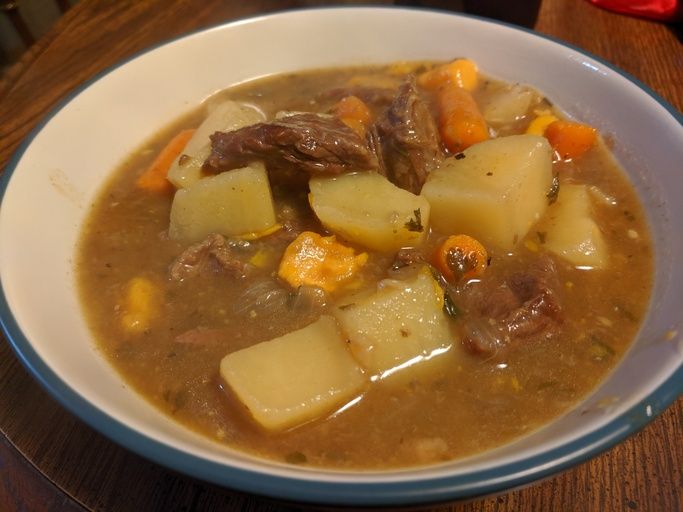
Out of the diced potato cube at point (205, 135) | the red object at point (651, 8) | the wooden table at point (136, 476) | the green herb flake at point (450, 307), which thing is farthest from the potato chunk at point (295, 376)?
the red object at point (651, 8)

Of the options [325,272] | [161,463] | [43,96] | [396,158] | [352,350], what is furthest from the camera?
[43,96]

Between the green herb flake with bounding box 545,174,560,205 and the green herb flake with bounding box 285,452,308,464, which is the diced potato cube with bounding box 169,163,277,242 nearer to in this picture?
the green herb flake with bounding box 285,452,308,464

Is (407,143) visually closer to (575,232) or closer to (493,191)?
(493,191)

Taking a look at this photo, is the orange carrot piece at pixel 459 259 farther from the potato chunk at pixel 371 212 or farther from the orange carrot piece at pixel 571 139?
the orange carrot piece at pixel 571 139

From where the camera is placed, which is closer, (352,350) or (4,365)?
(352,350)

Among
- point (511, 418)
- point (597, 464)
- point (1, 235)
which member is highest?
point (1, 235)

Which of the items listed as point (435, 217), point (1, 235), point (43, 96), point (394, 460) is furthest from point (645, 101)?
point (43, 96)

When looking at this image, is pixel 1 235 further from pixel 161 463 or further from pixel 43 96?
pixel 43 96
